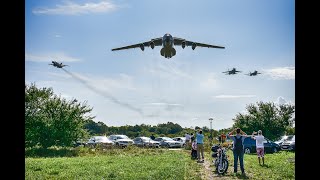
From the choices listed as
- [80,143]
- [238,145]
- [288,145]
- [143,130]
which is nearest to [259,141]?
[238,145]

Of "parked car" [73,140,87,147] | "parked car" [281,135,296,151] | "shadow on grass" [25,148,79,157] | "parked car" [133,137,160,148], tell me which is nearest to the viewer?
"shadow on grass" [25,148,79,157]

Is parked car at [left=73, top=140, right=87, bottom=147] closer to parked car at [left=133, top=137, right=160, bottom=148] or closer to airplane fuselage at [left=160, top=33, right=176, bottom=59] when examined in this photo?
parked car at [left=133, top=137, right=160, bottom=148]

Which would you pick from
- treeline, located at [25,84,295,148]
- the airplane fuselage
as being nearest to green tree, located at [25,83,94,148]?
treeline, located at [25,84,295,148]

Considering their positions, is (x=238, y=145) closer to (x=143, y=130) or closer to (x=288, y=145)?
(x=288, y=145)

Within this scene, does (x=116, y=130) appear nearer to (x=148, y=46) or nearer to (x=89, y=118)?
(x=89, y=118)

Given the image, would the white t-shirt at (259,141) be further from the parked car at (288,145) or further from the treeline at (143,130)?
the treeline at (143,130)

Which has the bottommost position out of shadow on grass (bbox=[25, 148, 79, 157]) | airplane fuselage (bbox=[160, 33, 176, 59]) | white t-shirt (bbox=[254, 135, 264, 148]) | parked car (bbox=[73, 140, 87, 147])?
shadow on grass (bbox=[25, 148, 79, 157])

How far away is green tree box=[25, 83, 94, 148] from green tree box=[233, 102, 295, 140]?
18.1 m

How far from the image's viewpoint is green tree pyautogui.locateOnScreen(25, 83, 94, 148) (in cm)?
3809

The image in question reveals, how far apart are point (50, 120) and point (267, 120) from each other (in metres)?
24.5
